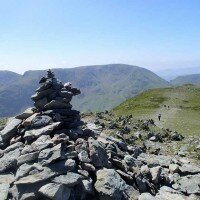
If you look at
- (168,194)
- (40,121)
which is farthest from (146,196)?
(40,121)

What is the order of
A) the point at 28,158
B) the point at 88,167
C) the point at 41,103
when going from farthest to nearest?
the point at 41,103 < the point at 88,167 < the point at 28,158

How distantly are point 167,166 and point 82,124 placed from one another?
324 inches

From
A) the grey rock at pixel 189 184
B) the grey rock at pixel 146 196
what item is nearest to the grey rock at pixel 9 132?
the grey rock at pixel 146 196

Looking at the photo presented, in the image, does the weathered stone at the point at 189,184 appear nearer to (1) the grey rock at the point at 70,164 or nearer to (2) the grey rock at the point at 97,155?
(2) the grey rock at the point at 97,155

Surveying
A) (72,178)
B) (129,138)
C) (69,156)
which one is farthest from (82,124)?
(129,138)

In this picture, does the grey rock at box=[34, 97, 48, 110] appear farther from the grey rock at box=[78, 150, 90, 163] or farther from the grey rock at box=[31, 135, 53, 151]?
the grey rock at box=[78, 150, 90, 163]

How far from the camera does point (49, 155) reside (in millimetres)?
22266

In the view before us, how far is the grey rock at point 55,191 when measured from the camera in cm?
1958

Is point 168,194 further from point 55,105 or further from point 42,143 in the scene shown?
point 55,105

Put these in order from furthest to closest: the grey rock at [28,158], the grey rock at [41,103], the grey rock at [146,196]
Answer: the grey rock at [41,103] < the grey rock at [28,158] < the grey rock at [146,196]

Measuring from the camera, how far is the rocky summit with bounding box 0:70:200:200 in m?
20.9

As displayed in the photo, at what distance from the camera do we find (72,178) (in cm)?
2098

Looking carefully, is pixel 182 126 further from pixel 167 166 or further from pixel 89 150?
pixel 89 150

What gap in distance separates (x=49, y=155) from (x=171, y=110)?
225 feet
